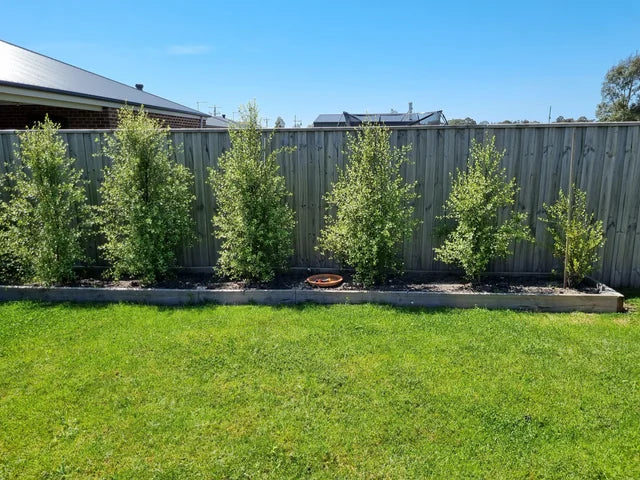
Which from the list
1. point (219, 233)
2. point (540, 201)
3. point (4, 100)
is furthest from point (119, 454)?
point (4, 100)

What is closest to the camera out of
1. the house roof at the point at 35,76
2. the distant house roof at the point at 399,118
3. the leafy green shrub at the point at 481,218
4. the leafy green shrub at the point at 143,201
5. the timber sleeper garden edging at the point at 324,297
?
the timber sleeper garden edging at the point at 324,297

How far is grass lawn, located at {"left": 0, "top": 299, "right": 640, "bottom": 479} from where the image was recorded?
2.18m

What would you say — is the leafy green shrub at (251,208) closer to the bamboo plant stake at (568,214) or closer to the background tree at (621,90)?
the bamboo plant stake at (568,214)

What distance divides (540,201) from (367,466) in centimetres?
417

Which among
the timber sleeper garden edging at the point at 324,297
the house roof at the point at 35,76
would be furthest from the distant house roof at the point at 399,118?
the timber sleeper garden edging at the point at 324,297

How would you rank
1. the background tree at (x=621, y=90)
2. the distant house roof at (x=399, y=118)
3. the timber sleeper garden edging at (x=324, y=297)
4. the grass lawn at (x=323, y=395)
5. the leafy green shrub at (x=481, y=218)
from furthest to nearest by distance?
the background tree at (x=621, y=90) < the distant house roof at (x=399, y=118) < the leafy green shrub at (x=481, y=218) < the timber sleeper garden edging at (x=324, y=297) < the grass lawn at (x=323, y=395)

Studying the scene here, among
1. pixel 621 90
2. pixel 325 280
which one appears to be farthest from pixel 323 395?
pixel 621 90

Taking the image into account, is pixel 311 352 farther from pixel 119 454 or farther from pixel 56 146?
pixel 56 146

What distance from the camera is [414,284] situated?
488 centimetres

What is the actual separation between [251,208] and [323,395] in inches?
102

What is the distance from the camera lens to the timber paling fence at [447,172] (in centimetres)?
484

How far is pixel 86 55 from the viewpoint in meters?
16.4

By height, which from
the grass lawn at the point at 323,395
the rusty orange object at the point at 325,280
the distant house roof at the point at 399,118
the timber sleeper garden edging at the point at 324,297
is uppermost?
the distant house roof at the point at 399,118

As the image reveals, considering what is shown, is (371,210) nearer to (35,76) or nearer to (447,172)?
(447,172)
